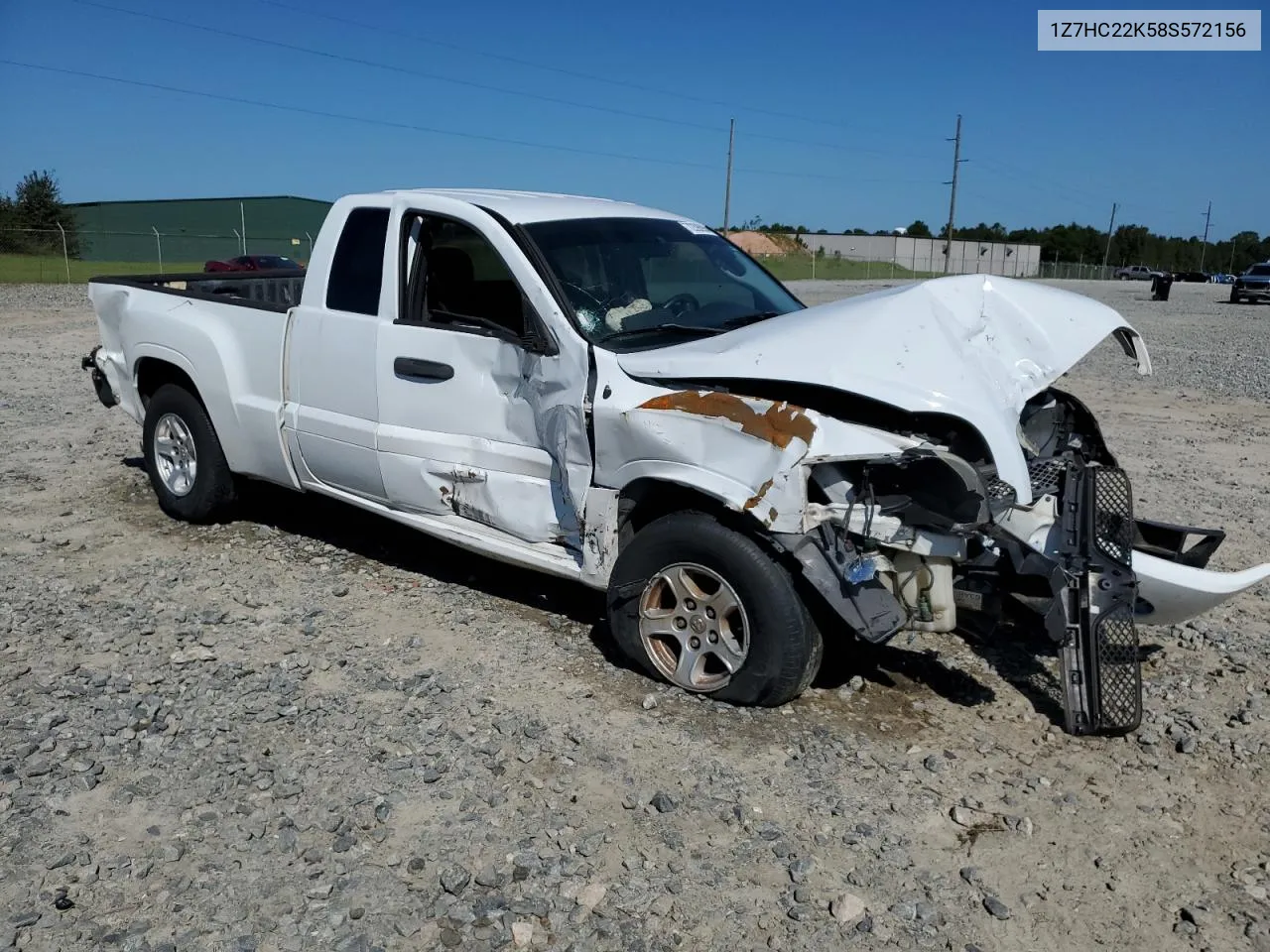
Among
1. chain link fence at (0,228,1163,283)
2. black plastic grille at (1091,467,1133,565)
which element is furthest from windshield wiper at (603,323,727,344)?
chain link fence at (0,228,1163,283)

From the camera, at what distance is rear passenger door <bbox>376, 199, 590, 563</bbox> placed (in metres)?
4.56

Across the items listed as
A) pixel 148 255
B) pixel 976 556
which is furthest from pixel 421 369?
pixel 148 255

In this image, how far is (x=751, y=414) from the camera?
12.7 ft

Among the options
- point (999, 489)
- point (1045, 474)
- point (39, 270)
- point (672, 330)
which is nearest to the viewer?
point (999, 489)

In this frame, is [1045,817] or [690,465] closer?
[1045,817]

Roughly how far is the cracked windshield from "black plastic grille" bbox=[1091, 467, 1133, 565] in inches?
67.5

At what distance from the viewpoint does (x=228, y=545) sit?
6277 millimetres

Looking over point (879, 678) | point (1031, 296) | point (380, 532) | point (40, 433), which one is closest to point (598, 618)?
point (879, 678)

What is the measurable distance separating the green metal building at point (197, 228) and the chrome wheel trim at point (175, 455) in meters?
38.4

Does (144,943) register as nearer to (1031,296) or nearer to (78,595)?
(78,595)

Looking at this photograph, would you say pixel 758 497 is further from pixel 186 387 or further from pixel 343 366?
pixel 186 387

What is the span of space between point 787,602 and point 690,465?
0.62m

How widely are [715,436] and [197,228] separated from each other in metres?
55.8

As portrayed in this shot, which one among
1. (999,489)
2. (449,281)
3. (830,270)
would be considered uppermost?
→ (449,281)
